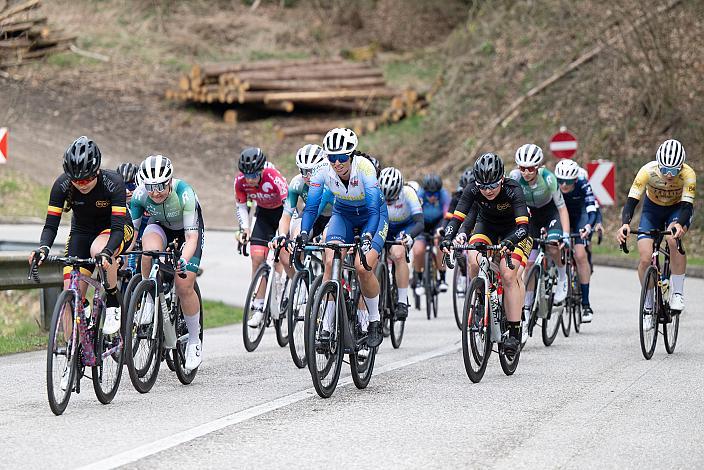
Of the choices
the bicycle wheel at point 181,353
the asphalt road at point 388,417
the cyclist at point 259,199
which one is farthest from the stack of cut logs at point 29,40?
the asphalt road at point 388,417

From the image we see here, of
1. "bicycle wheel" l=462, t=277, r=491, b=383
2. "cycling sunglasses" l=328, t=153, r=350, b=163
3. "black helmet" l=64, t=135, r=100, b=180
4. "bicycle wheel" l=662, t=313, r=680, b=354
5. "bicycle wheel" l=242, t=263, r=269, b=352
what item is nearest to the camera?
"black helmet" l=64, t=135, r=100, b=180

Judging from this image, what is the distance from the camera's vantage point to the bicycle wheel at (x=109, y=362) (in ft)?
28.9

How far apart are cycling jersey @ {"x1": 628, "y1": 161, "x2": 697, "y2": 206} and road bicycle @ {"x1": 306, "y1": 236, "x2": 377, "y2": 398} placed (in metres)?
3.61

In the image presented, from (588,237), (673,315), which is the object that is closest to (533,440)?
(673,315)

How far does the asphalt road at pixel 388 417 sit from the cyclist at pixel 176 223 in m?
0.59

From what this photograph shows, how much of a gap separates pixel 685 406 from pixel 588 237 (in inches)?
202

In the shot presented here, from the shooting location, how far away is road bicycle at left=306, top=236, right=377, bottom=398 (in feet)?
29.4

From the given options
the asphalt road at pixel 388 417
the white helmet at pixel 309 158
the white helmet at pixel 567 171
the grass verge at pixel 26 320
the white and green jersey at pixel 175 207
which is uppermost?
the white helmet at pixel 309 158

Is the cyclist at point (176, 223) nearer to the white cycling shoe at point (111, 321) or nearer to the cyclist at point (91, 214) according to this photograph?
the cyclist at point (91, 214)

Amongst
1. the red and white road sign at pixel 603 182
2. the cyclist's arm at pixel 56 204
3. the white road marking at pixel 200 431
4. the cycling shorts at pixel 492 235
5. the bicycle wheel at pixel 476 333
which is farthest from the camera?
the red and white road sign at pixel 603 182

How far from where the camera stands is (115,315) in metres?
9.05

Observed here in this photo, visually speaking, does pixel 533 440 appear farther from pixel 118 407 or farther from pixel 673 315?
pixel 673 315

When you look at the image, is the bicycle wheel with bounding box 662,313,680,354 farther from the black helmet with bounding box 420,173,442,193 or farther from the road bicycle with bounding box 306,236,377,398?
the black helmet with bounding box 420,173,442,193

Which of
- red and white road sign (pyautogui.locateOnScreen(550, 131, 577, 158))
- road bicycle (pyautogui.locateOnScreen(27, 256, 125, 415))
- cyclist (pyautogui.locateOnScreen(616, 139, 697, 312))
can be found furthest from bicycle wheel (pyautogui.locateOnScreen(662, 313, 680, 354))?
red and white road sign (pyautogui.locateOnScreen(550, 131, 577, 158))
